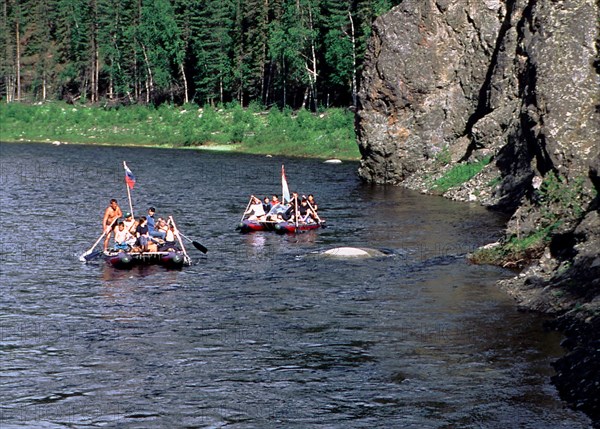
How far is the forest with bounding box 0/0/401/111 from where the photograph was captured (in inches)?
4284

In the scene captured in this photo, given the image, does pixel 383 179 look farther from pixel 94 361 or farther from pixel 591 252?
pixel 94 361

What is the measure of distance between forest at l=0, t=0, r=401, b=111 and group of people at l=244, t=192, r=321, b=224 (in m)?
51.9

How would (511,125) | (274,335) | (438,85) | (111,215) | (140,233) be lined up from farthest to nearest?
(438,85)
(511,125)
(111,215)
(140,233)
(274,335)

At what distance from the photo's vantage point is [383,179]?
6712 centimetres

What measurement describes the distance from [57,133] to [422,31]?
58.0 metres

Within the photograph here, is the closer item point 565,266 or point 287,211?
point 565,266

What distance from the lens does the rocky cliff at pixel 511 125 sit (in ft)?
95.6

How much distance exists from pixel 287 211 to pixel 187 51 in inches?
3407

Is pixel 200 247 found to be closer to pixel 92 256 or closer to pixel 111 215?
pixel 92 256

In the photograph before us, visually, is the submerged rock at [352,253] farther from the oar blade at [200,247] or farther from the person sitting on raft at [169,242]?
the person sitting on raft at [169,242]

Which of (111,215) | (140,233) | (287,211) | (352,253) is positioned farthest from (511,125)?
(140,233)

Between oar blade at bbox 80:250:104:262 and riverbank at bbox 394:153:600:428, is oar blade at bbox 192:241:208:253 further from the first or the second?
riverbank at bbox 394:153:600:428

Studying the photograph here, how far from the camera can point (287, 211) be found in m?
47.3

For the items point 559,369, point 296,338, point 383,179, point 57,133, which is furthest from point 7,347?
point 57,133
